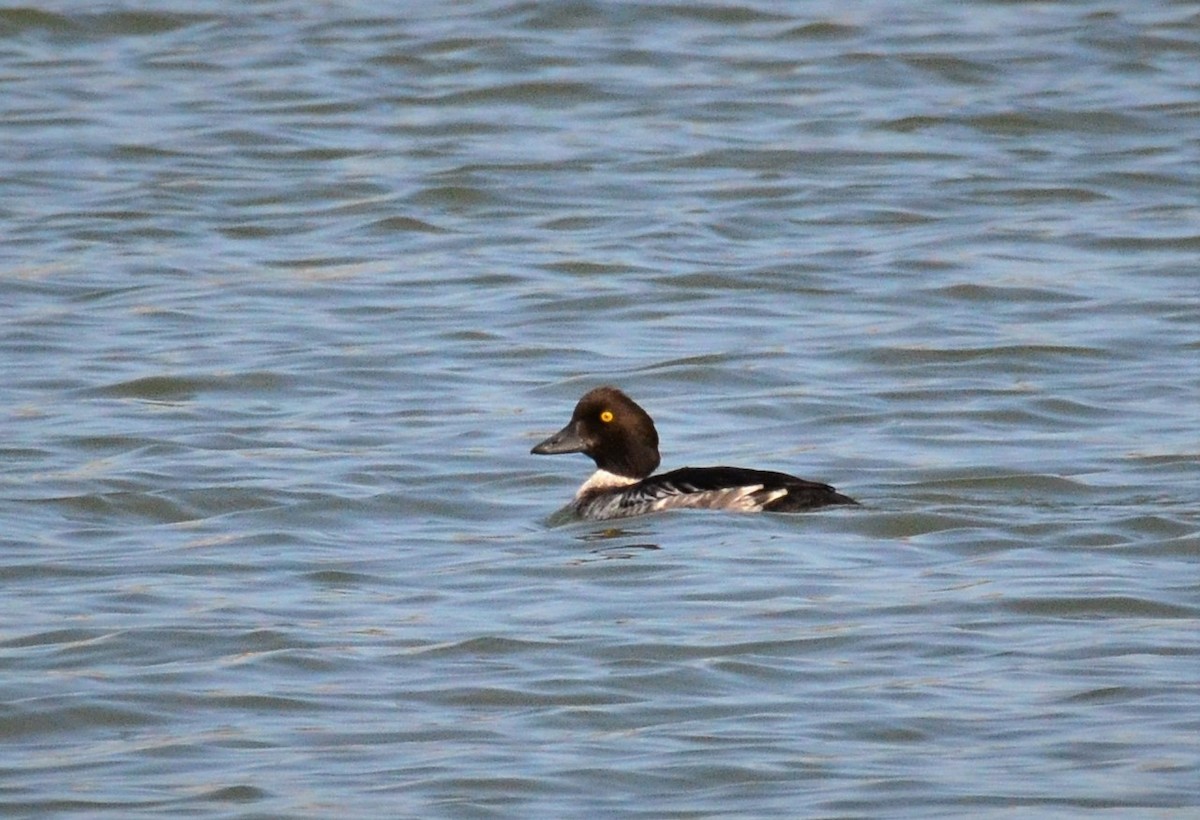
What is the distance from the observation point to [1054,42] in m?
22.6

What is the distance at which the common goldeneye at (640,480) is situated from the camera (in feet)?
33.8

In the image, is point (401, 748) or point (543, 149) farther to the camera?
point (543, 149)

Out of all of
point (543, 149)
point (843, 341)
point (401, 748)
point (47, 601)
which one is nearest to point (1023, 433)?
point (843, 341)

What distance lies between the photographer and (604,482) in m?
11.3

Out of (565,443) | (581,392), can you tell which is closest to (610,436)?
(565,443)

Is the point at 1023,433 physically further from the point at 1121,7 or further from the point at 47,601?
the point at 1121,7

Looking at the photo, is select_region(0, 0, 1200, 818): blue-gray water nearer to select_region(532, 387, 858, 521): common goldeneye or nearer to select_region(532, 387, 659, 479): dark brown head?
select_region(532, 387, 858, 521): common goldeneye

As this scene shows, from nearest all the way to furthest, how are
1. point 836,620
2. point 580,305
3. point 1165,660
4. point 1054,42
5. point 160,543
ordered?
point 1165,660 → point 836,620 → point 160,543 → point 580,305 → point 1054,42

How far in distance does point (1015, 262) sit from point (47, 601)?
8.62m

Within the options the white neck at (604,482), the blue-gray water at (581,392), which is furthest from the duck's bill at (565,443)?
the blue-gray water at (581,392)

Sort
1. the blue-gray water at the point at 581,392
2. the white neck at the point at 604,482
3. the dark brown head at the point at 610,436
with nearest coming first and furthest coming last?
the blue-gray water at the point at 581,392 → the white neck at the point at 604,482 → the dark brown head at the point at 610,436

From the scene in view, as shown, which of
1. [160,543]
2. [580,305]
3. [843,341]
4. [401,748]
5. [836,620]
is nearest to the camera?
[401,748]

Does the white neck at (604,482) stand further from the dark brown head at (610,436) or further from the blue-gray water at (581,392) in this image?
the blue-gray water at (581,392)

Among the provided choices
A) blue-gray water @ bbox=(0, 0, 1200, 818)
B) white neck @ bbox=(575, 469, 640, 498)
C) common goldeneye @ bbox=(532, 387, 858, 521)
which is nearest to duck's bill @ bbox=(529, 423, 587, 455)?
common goldeneye @ bbox=(532, 387, 858, 521)
